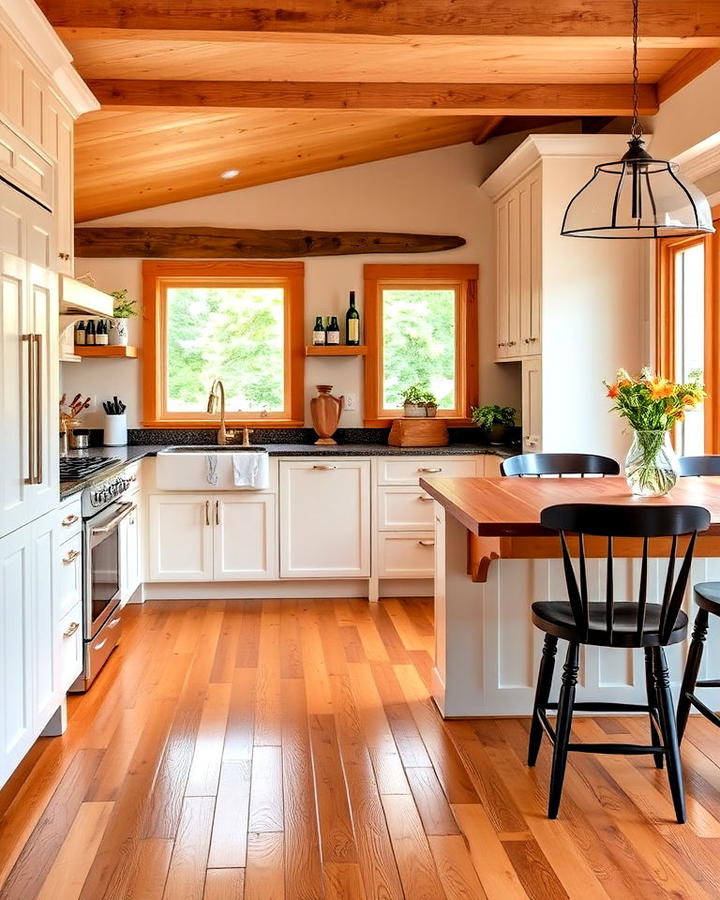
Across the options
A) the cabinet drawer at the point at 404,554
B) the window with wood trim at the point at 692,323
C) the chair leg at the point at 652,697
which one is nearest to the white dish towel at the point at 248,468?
the cabinet drawer at the point at 404,554

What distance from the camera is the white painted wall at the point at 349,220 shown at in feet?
21.1

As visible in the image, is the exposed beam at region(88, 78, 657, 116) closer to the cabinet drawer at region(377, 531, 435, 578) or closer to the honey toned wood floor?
the cabinet drawer at region(377, 531, 435, 578)

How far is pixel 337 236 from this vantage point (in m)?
6.47

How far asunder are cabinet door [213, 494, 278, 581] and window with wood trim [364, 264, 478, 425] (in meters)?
1.10

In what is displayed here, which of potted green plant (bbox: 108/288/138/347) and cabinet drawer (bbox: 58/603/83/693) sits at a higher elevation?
potted green plant (bbox: 108/288/138/347)

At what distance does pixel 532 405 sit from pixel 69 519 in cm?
279

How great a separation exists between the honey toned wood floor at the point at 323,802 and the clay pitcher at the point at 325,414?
2285mm

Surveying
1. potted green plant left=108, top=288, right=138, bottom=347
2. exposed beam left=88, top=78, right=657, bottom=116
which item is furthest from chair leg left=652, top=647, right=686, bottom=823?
potted green plant left=108, top=288, right=138, bottom=347

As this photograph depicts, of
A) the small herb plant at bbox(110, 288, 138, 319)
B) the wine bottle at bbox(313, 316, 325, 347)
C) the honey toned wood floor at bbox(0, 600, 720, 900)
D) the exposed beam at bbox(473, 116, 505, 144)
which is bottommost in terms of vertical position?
the honey toned wood floor at bbox(0, 600, 720, 900)

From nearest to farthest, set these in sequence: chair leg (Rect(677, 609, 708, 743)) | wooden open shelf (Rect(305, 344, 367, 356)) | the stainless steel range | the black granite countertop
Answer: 1. chair leg (Rect(677, 609, 708, 743))
2. the stainless steel range
3. the black granite countertop
4. wooden open shelf (Rect(305, 344, 367, 356))

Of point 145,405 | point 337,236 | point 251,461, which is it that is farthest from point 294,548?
point 337,236

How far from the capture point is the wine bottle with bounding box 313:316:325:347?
21.0 feet

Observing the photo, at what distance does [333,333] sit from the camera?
21.0 feet

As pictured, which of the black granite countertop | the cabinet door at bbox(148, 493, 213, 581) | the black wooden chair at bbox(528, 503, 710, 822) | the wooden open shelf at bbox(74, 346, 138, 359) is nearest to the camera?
the black wooden chair at bbox(528, 503, 710, 822)
